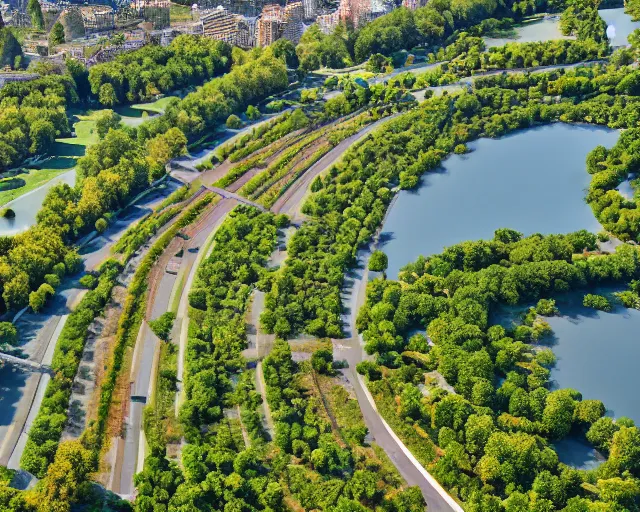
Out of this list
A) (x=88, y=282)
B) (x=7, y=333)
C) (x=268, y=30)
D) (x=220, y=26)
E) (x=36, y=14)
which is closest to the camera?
(x=7, y=333)

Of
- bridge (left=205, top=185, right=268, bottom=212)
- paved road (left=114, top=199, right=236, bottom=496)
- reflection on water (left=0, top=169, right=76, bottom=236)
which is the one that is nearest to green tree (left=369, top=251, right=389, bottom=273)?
bridge (left=205, top=185, right=268, bottom=212)

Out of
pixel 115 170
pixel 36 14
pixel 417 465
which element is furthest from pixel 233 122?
pixel 417 465

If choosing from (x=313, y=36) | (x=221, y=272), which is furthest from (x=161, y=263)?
Answer: (x=313, y=36)

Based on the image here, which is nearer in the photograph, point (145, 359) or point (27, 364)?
point (27, 364)

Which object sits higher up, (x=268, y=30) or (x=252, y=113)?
(x=268, y=30)

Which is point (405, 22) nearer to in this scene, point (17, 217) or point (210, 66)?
point (210, 66)

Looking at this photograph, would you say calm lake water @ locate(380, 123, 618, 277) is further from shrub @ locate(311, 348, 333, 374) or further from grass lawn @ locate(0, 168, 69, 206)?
grass lawn @ locate(0, 168, 69, 206)

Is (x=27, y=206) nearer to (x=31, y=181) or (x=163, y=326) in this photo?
(x=31, y=181)
